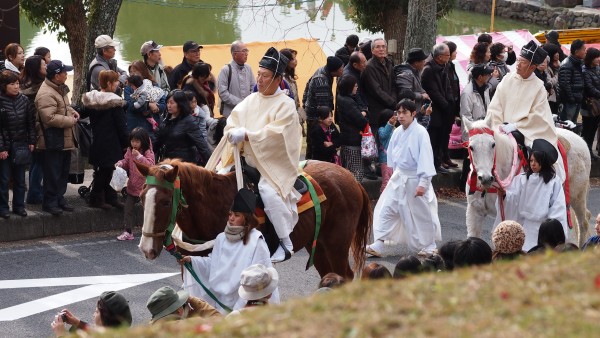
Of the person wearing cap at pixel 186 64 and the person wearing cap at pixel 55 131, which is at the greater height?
the person wearing cap at pixel 186 64

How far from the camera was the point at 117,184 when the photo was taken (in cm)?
1287

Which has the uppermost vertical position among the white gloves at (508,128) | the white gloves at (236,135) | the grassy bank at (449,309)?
the white gloves at (236,135)

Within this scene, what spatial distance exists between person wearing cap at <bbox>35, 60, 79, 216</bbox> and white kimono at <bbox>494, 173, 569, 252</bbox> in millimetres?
4990

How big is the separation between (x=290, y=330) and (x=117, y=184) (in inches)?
312

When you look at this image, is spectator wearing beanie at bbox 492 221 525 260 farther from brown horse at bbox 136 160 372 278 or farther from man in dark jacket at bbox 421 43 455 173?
man in dark jacket at bbox 421 43 455 173

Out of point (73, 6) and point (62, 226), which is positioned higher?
point (73, 6)

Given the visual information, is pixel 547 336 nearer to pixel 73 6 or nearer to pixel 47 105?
pixel 47 105

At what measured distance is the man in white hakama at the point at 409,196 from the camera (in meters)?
12.6

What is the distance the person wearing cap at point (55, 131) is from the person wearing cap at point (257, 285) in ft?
17.4

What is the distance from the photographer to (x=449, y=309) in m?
5.32

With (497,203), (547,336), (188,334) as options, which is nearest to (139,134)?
(497,203)

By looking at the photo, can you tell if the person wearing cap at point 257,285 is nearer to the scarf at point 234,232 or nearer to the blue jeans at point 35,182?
the scarf at point 234,232

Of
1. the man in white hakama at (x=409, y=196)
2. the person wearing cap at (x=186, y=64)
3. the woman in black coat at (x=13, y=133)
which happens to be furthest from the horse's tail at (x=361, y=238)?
the person wearing cap at (x=186, y=64)

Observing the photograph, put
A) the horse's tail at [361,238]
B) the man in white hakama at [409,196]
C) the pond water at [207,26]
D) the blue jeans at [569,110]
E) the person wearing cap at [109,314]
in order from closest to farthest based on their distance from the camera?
1. the person wearing cap at [109,314]
2. the horse's tail at [361,238]
3. the man in white hakama at [409,196]
4. the blue jeans at [569,110]
5. the pond water at [207,26]
